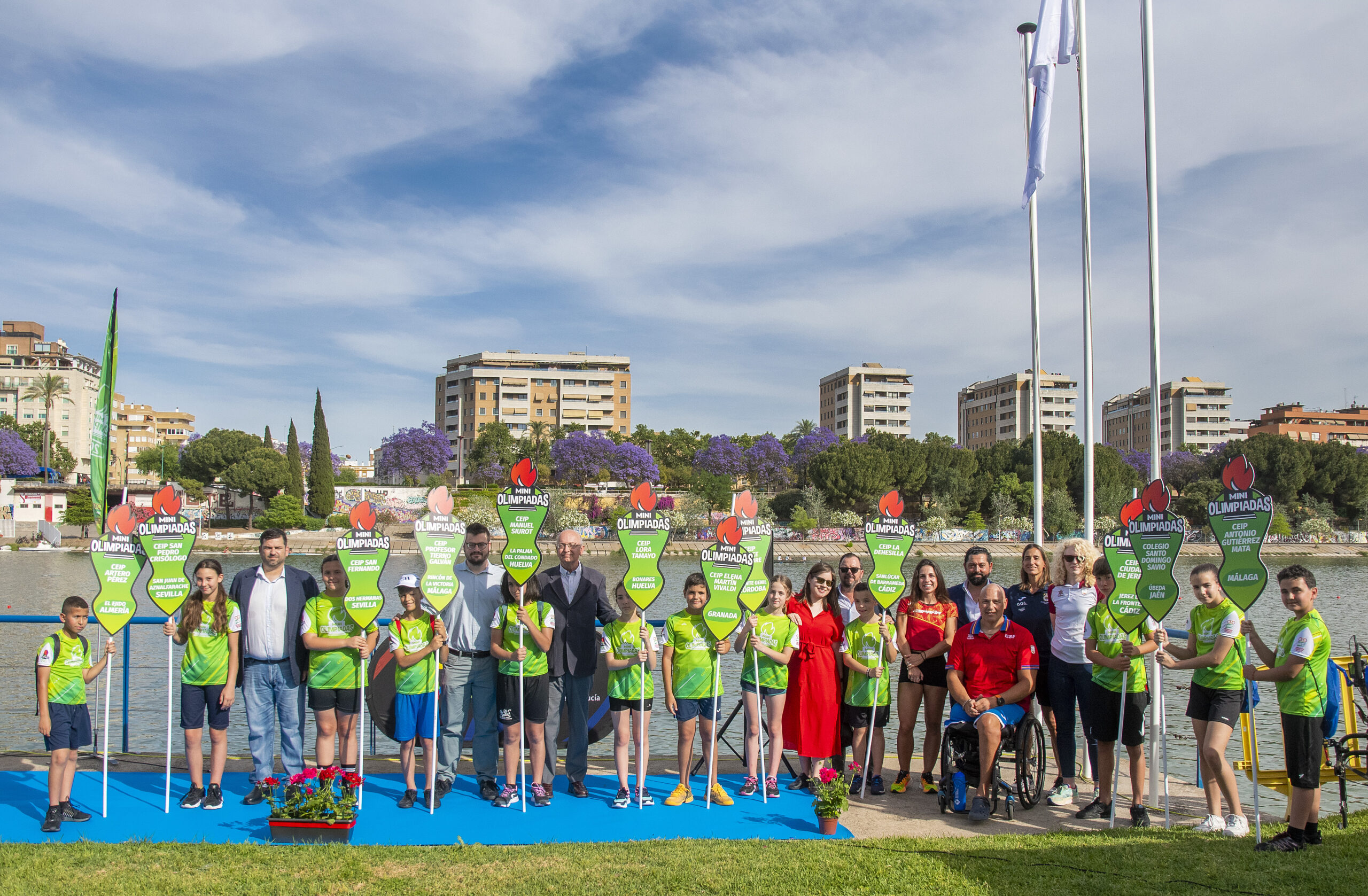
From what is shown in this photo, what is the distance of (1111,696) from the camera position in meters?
6.46

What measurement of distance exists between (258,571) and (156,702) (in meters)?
10.5

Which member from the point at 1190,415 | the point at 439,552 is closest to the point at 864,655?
the point at 439,552

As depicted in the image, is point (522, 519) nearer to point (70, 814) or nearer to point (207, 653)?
point (207, 653)

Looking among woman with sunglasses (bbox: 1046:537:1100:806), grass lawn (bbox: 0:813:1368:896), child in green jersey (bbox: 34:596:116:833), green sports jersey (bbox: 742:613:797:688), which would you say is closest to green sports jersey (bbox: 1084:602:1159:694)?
woman with sunglasses (bbox: 1046:537:1100:806)

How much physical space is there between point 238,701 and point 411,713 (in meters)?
7.43

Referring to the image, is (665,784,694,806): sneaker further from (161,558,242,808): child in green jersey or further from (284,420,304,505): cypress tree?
(284,420,304,505): cypress tree

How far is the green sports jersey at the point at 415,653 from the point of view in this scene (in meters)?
6.62

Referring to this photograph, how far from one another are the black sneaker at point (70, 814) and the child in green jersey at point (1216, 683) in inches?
292

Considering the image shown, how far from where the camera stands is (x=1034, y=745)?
7.18 m

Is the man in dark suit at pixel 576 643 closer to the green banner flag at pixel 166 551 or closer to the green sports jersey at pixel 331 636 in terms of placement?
the green sports jersey at pixel 331 636

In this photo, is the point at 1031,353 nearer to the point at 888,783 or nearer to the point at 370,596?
the point at 888,783

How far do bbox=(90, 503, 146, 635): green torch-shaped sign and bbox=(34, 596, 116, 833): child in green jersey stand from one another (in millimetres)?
361

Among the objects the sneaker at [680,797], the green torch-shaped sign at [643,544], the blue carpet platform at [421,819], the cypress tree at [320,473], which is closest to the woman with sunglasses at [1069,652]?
the blue carpet platform at [421,819]

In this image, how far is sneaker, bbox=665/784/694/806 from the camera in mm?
6562
